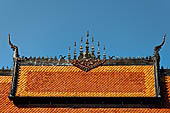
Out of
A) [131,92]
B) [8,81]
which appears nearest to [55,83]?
[8,81]

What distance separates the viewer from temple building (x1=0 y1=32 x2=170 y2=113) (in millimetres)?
20578

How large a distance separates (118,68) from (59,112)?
486cm

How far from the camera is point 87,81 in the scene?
2147cm

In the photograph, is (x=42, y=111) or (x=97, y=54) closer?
(x=42, y=111)

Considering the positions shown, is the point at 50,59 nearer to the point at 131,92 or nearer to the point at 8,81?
the point at 8,81

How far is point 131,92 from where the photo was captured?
20.9m

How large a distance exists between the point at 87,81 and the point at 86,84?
9.3 inches

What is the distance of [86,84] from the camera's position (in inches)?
840

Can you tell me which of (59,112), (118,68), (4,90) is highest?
(118,68)

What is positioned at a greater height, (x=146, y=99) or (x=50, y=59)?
(x=50, y=59)

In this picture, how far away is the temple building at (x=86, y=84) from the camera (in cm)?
2058

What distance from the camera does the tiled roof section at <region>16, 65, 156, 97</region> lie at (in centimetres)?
2094

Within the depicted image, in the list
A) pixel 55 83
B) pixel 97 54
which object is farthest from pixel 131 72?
pixel 55 83

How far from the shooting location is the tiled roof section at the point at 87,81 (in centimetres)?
2094
